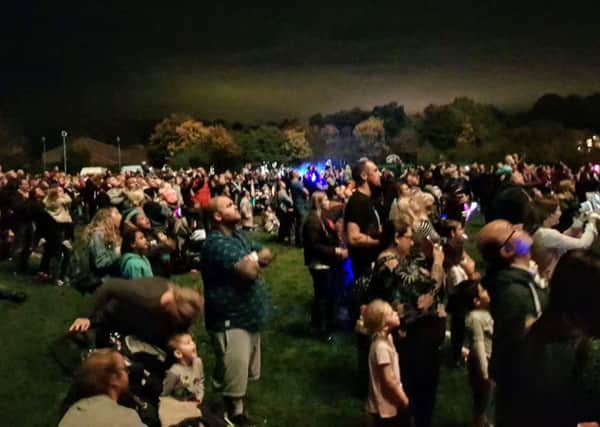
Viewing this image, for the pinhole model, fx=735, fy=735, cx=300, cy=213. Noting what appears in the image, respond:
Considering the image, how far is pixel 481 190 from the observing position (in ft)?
65.4

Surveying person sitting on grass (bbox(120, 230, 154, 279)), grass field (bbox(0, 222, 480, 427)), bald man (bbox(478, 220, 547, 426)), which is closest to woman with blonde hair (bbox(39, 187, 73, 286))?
grass field (bbox(0, 222, 480, 427))

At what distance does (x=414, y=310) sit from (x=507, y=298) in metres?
1.60

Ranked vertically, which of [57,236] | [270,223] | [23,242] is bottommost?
[270,223]

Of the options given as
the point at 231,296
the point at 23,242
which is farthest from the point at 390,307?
the point at 23,242

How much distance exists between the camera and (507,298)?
3.43 meters

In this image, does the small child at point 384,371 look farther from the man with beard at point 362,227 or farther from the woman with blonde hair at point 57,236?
the woman with blonde hair at point 57,236

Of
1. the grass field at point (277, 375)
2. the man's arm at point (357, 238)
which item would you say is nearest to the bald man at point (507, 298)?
the man's arm at point (357, 238)

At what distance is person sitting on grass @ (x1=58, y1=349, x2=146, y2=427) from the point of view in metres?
3.10

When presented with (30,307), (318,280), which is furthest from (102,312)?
(30,307)

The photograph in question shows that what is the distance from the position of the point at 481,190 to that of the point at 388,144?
73.7 m

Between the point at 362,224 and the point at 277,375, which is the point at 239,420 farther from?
the point at 362,224

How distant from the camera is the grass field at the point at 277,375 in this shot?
20.1 ft

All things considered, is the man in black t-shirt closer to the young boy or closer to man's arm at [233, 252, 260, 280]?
man's arm at [233, 252, 260, 280]

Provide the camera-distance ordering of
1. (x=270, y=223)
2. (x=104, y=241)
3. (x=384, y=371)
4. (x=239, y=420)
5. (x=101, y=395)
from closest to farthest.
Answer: (x=101, y=395) → (x=384, y=371) → (x=239, y=420) → (x=104, y=241) → (x=270, y=223)
